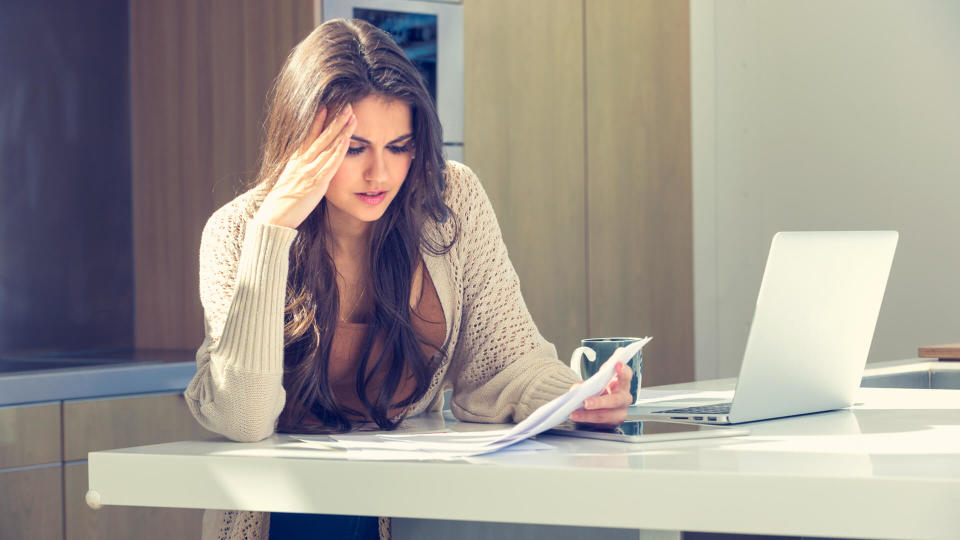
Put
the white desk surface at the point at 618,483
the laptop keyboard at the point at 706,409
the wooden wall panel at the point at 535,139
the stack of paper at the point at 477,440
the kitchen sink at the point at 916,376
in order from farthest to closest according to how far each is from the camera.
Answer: the wooden wall panel at the point at 535,139 < the kitchen sink at the point at 916,376 < the laptop keyboard at the point at 706,409 < the stack of paper at the point at 477,440 < the white desk surface at the point at 618,483

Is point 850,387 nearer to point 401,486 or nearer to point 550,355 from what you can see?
point 550,355

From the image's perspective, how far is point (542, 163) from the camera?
140 inches

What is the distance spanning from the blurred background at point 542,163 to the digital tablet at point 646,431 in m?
1.50

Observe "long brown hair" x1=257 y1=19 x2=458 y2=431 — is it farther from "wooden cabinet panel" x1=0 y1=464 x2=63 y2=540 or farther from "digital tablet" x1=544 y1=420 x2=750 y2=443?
"wooden cabinet panel" x1=0 y1=464 x2=63 y2=540

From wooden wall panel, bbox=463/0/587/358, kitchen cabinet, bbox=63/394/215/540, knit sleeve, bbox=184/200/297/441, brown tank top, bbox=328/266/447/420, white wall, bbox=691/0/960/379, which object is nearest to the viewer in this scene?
knit sleeve, bbox=184/200/297/441

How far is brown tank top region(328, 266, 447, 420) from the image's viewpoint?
1.67 metres

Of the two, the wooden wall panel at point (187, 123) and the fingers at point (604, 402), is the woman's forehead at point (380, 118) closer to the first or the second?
the fingers at point (604, 402)

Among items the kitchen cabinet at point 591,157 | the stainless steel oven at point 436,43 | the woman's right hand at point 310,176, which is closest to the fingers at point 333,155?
the woman's right hand at point 310,176

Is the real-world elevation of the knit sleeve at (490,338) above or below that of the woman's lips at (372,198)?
below

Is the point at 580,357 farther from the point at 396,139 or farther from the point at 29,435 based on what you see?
the point at 29,435

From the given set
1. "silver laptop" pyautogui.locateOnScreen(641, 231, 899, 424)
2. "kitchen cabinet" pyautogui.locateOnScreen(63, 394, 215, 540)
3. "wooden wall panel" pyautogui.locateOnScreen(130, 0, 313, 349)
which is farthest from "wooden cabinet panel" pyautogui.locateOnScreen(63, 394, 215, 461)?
"silver laptop" pyautogui.locateOnScreen(641, 231, 899, 424)

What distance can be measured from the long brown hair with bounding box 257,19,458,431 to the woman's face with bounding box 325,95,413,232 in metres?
0.02

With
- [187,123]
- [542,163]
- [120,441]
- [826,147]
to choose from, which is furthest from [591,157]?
[120,441]

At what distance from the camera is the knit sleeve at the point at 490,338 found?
5.29ft
